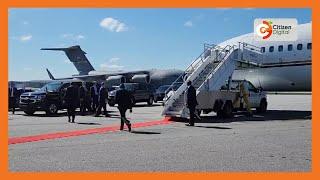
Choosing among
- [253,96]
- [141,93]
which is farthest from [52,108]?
[141,93]

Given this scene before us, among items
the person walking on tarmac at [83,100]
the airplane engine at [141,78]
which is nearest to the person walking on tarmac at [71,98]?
the person walking on tarmac at [83,100]

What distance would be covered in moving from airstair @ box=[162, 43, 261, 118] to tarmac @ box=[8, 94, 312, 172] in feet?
10.9

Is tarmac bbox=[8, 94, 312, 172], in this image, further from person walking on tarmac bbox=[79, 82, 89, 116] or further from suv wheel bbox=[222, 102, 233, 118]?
person walking on tarmac bbox=[79, 82, 89, 116]

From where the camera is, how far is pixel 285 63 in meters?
34.3

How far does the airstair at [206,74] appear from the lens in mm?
18266

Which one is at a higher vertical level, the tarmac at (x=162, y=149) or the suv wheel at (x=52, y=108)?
the suv wheel at (x=52, y=108)

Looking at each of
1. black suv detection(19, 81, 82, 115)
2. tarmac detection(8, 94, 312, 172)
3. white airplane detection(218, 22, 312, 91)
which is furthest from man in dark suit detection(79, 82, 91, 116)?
white airplane detection(218, 22, 312, 91)

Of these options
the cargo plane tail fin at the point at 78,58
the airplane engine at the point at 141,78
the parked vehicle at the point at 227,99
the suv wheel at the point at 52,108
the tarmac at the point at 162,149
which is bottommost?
the tarmac at the point at 162,149

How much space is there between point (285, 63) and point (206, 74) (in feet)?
53.5

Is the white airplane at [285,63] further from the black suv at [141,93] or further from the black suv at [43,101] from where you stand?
the black suv at [43,101]

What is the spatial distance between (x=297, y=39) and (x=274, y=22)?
513 centimetres

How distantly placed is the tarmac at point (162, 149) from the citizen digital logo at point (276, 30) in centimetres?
1675

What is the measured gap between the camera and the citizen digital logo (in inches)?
1203

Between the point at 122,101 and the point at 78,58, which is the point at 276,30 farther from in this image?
the point at 78,58
